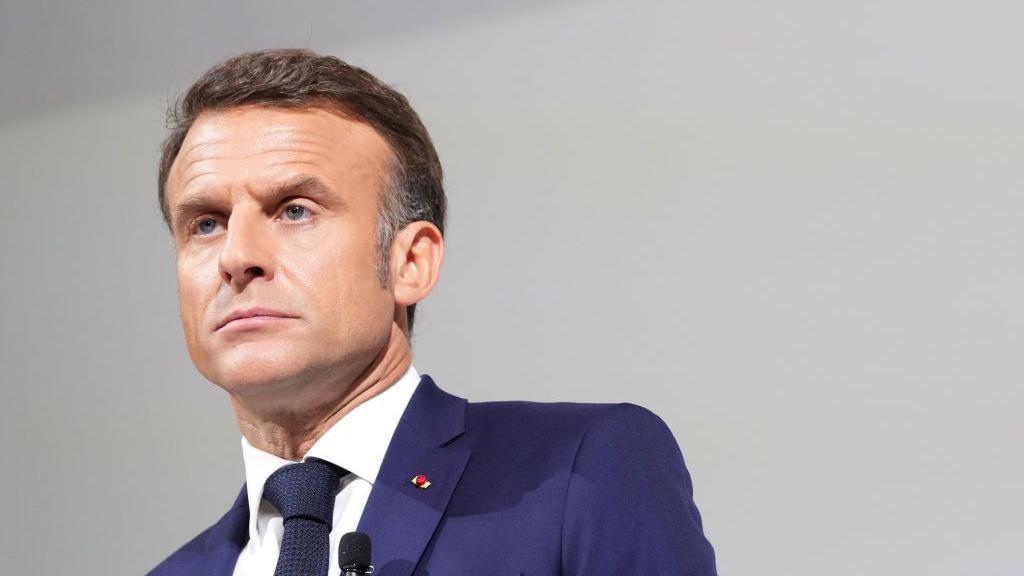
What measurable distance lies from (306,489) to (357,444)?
12cm

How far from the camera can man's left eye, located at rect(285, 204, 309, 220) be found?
2.17 metres

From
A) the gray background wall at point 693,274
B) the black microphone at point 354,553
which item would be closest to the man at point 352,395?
the black microphone at point 354,553

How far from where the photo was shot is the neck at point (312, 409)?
2.21m

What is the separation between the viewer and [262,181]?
2.15 meters

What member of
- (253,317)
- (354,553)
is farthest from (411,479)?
(354,553)

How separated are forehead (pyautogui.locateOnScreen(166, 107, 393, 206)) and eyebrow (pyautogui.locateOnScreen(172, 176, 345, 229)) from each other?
0.04 feet

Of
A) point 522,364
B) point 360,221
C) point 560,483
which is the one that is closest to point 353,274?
point 360,221

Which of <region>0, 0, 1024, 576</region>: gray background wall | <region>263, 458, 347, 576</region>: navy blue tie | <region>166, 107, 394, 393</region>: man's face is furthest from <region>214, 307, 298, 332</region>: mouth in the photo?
<region>0, 0, 1024, 576</region>: gray background wall

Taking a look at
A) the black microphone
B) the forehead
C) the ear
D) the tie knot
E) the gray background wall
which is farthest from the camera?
the gray background wall

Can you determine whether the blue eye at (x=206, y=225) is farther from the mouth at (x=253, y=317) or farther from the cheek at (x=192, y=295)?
the mouth at (x=253, y=317)

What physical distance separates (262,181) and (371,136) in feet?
Answer: 0.79

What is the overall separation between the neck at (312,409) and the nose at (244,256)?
0.66 ft

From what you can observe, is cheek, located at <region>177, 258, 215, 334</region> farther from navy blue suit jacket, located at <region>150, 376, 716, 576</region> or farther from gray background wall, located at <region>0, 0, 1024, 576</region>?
gray background wall, located at <region>0, 0, 1024, 576</region>

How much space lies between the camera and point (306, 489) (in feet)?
6.92
